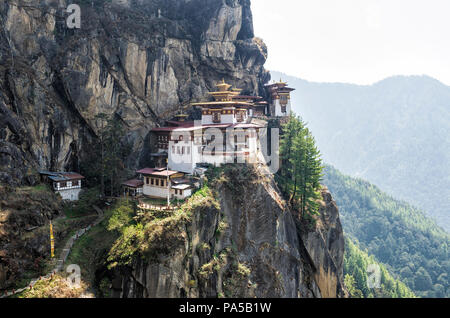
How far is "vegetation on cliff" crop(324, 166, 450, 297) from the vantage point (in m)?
103

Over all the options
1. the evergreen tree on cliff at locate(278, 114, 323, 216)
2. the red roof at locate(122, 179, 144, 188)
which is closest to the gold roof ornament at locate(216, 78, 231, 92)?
the evergreen tree on cliff at locate(278, 114, 323, 216)

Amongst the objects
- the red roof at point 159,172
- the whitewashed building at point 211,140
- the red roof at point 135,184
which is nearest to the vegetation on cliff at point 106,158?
the red roof at point 135,184

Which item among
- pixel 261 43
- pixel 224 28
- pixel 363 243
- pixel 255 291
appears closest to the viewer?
pixel 255 291

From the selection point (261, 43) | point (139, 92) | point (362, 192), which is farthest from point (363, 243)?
point (139, 92)

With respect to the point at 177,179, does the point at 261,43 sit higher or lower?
higher

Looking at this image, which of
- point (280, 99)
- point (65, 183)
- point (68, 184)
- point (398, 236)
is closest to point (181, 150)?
point (68, 184)

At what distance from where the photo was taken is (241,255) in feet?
120

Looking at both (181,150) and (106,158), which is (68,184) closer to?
(106,158)

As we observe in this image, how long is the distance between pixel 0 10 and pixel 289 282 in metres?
52.5

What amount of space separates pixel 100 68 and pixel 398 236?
435 ft

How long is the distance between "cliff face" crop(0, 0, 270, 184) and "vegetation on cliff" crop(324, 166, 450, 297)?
91159mm

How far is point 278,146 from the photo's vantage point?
2023 inches

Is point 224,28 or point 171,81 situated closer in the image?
point 171,81
